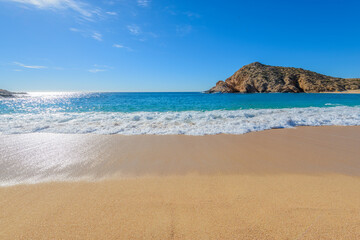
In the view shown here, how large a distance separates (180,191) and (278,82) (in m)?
80.8

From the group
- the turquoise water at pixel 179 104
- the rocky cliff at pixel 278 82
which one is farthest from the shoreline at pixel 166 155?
the rocky cliff at pixel 278 82

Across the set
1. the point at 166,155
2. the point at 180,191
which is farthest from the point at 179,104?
the point at 180,191

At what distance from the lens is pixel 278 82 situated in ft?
Answer: 223

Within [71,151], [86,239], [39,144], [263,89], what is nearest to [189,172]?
[86,239]

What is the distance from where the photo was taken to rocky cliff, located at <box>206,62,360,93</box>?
6288 cm

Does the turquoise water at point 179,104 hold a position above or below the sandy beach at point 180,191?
above

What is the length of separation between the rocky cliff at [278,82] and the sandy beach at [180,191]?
73384mm

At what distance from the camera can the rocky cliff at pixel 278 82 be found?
206ft

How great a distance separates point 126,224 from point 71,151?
3.28m

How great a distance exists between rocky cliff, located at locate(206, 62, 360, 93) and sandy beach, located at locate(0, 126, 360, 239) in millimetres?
73384

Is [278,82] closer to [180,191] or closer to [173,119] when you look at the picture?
[173,119]

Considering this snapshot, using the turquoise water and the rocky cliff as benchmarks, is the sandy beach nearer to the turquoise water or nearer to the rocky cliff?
the turquoise water

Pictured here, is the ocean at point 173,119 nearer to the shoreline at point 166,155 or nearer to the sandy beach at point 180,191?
the shoreline at point 166,155

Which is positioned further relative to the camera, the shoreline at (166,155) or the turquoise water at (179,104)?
the turquoise water at (179,104)
